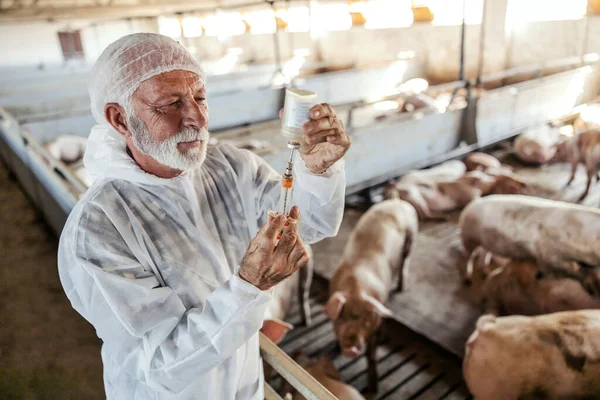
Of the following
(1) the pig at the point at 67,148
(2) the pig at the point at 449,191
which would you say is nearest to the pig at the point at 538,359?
(2) the pig at the point at 449,191

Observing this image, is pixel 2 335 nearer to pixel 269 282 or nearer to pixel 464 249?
pixel 269 282

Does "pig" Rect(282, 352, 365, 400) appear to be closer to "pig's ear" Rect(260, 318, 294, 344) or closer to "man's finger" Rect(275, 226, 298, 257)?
"pig's ear" Rect(260, 318, 294, 344)

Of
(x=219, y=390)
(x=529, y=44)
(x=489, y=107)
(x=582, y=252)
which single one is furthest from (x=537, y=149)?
(x=219, y=390)

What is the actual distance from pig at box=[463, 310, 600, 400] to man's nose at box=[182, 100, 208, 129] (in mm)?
2009

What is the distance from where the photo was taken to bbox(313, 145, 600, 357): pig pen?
3.34 meters

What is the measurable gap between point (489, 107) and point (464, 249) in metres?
3.27

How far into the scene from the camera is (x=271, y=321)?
6.69 ft

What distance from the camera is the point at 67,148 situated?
5.46m

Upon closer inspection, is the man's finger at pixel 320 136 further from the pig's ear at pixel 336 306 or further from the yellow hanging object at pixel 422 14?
the yellow hanging object at pixel 422 14

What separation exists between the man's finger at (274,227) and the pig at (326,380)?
1.67m

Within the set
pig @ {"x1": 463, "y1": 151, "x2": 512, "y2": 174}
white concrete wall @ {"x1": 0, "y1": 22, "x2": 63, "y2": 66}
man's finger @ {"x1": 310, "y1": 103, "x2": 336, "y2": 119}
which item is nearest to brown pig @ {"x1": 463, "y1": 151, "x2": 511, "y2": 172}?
pig @ {"x1": 463, "y1": 151, "x2": 512, "y2": 174}

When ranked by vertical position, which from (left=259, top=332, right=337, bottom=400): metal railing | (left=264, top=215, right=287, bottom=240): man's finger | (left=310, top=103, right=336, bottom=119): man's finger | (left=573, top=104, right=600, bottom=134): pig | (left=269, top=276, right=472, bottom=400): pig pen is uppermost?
(left=310, top=103, right=336, bottom=119): man's finger

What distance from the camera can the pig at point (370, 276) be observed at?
2.90m

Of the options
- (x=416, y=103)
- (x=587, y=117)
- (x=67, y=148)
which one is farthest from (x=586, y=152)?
(x=67, y=148)
